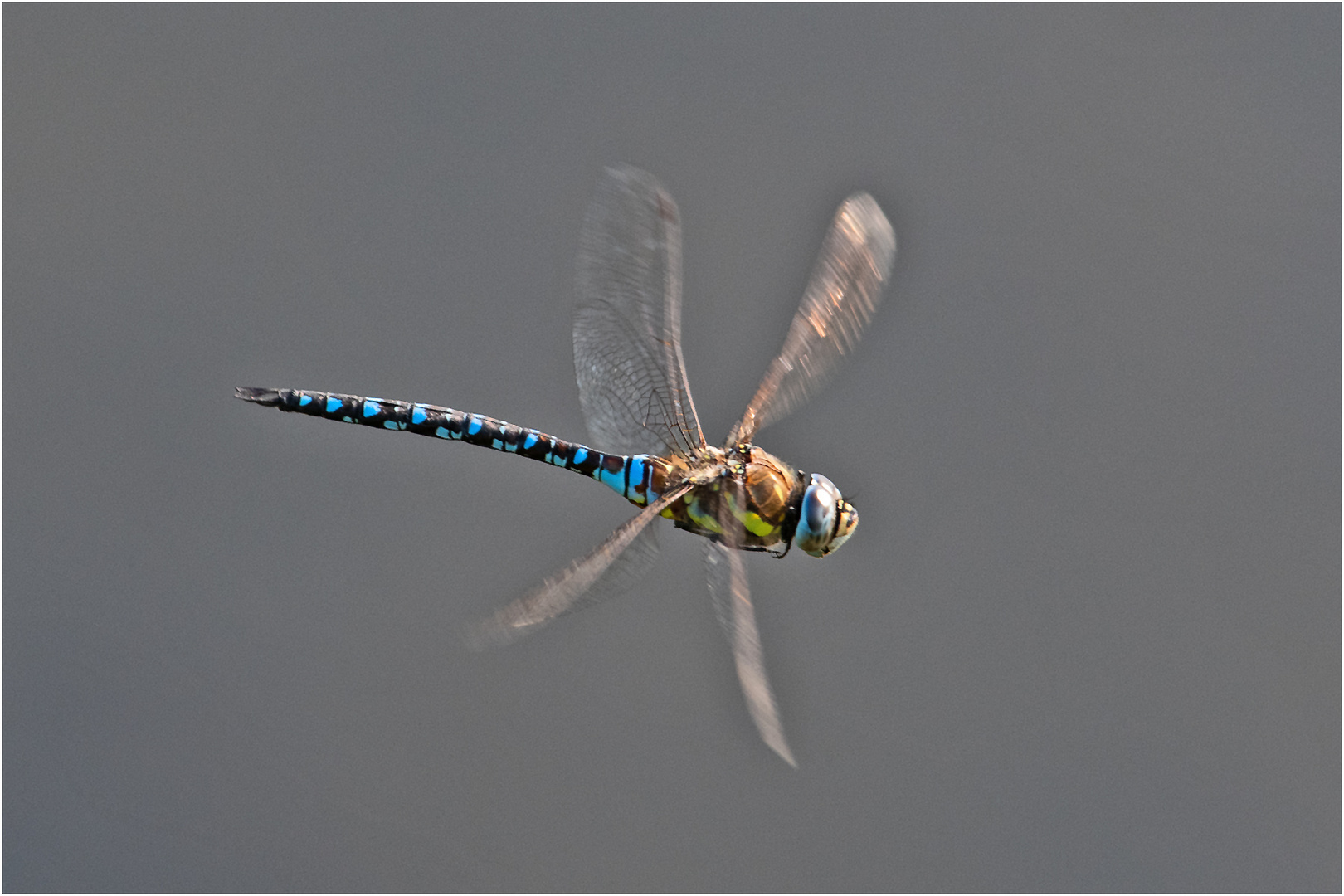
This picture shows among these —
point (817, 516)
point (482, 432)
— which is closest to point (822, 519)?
point (817, 516)

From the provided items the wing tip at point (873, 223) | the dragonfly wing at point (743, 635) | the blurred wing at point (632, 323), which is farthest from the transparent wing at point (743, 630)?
the wing tip at point (873, 223)

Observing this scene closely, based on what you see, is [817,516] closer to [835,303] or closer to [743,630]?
[743,630]

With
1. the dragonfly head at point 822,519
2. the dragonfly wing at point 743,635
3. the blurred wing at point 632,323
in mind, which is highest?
the blurred wing at point 632,323

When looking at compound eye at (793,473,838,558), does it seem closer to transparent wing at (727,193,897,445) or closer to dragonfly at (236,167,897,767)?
dragonfly at (236,167,897,767)

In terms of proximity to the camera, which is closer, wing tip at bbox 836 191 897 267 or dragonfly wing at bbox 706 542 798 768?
dragonfly wing at bbox 706 542 798 768

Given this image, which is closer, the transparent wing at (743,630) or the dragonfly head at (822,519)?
the transparent wing at (743,630)

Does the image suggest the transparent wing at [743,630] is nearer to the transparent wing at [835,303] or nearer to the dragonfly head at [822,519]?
the dragonfly head at [822,519]

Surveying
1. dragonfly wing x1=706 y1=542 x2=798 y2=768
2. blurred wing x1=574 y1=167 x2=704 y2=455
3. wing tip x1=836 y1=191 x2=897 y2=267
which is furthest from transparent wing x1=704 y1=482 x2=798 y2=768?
wing tip x1=836 y1=191 x2=897 y2=267
